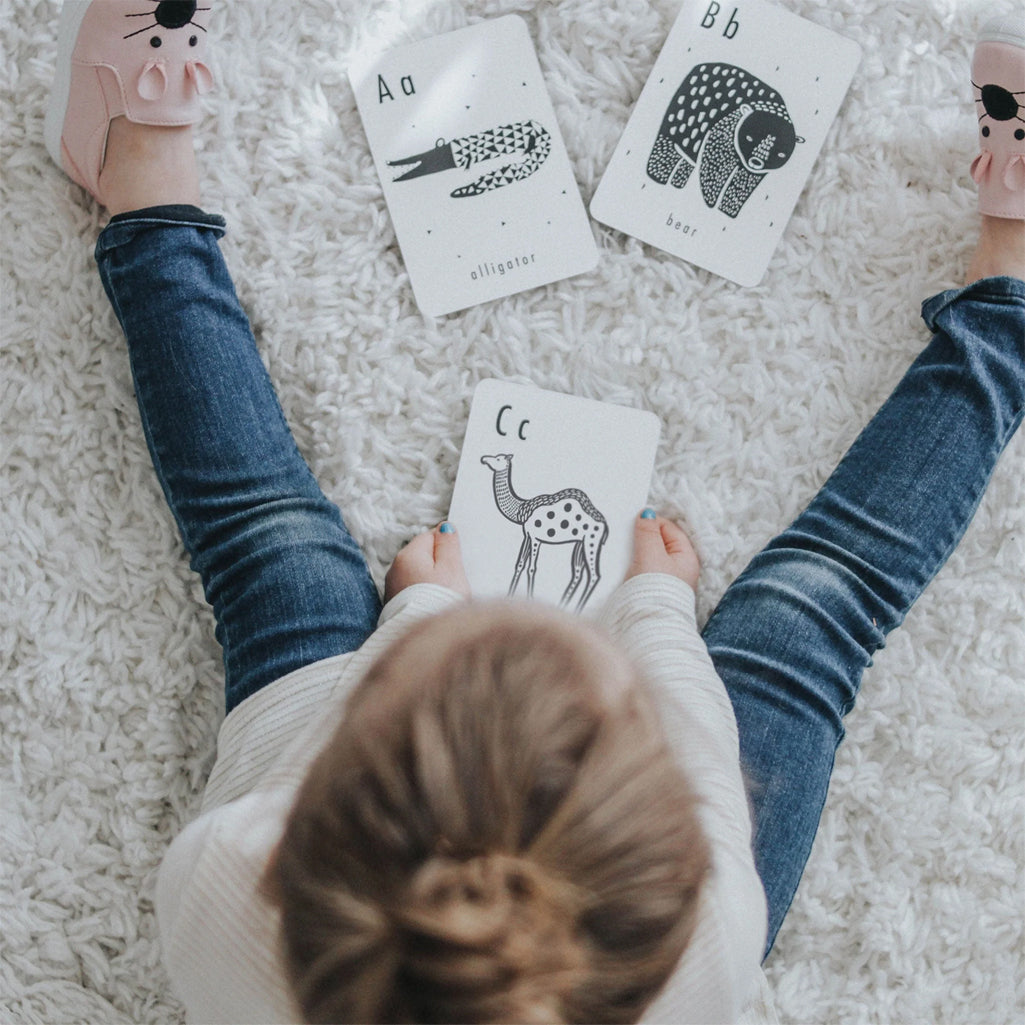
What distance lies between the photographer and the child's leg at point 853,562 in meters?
0.73

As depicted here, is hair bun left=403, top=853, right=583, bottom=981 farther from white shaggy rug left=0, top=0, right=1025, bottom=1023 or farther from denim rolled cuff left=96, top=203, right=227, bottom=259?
denim rolled cuff left=96, top=203, right=227, bottom=259

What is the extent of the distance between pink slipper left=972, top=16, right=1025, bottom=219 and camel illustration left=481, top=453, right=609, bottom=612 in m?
0.41

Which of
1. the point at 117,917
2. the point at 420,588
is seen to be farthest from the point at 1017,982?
the point at 117,917

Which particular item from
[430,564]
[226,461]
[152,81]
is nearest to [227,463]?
[226,461]

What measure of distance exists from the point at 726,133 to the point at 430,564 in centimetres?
43

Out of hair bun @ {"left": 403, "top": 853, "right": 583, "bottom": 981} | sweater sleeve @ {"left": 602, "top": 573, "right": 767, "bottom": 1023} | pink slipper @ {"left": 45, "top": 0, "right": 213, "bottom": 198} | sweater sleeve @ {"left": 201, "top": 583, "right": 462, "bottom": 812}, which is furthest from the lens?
pink slipper @ {"left": 45, "top": 0, "right": 213, "bottom": 198}

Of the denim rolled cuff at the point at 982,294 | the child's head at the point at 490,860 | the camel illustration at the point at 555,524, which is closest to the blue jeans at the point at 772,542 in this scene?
the denim rolled cuff at the point at 982,294

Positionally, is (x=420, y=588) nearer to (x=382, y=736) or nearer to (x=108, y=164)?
(x=382, y=736)

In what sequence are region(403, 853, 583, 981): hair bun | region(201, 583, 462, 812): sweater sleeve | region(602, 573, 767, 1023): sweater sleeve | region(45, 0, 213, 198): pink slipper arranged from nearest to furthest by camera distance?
region(403, 853, 583, 981): hair bun → region(602, 573, 767, 1023): sweater sleeve → region(201, 583, 462, 812): sweater sleeve → region(45, 0, 213, 198): pink slipper

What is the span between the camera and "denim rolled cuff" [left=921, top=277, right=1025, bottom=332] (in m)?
0.81

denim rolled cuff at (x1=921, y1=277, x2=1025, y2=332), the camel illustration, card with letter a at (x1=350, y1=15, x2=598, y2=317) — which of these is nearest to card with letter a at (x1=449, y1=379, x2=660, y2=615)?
the camel illustration

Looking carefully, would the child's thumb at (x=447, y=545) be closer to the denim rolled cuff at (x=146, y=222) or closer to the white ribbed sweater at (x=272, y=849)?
the white ribbed sweater at (x=272, y=849)

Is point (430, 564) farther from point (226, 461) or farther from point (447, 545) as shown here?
point (226, 461)

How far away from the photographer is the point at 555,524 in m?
0.82
